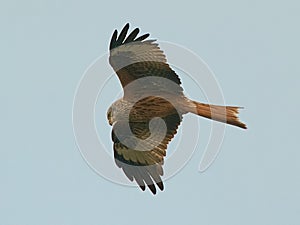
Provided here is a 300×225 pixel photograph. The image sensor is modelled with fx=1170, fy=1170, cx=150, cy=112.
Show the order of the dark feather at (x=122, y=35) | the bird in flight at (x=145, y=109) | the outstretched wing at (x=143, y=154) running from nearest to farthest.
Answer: the dark feather at (x=122, y=35) → the bird in flight at (x=145, y=109) → the outstretched wing at (x=143, y=154)

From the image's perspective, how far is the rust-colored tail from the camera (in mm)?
14263

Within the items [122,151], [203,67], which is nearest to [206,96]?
[203,67]

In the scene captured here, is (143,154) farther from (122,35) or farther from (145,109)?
(122,35)

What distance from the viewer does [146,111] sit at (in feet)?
47.7

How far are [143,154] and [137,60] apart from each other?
1.23 m

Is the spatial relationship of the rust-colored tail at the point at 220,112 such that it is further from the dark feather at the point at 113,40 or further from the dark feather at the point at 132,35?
the dark feather at the point at 113,40

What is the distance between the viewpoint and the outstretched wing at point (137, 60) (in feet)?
46.3

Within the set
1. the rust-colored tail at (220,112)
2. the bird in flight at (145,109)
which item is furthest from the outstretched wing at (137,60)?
the rust-colored tail at (220,112)

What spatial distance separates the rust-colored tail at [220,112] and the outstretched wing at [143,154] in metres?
0.40

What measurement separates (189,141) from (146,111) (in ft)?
2.35

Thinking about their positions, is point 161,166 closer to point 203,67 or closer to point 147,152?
point 147,152

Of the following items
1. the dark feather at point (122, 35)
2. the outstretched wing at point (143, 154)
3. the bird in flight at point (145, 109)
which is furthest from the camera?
the outstretched wing at point (143, 154)

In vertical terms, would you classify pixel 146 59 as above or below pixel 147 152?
above

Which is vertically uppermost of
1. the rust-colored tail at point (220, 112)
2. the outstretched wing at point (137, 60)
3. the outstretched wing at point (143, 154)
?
the outstretched wing at point (137, 60)
